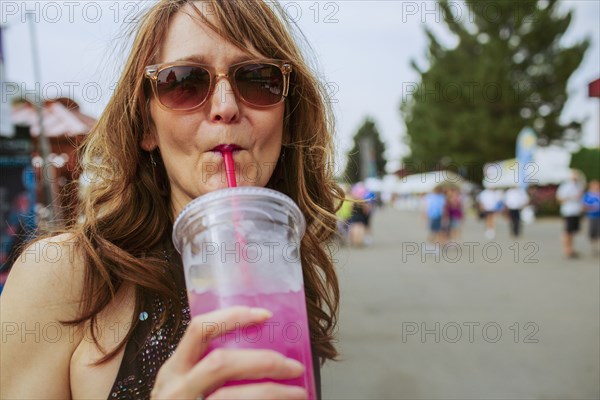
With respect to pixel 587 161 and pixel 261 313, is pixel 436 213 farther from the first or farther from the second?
pixel 587 161

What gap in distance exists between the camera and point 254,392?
0.80m

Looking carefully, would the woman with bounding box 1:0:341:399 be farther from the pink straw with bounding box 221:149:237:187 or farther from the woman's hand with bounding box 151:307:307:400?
the woman's hand with bounding box 151:307:307:400

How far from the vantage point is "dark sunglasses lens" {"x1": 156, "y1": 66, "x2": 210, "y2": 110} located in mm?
1198

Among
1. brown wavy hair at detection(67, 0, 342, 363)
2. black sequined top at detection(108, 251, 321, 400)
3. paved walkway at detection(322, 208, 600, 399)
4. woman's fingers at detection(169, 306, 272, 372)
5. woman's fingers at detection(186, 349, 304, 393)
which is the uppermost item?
brown wavy hair at detection(67, 0, 342, 363)

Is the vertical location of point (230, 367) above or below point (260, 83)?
below

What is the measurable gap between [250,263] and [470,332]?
5363mm

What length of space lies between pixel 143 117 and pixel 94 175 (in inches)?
14.3

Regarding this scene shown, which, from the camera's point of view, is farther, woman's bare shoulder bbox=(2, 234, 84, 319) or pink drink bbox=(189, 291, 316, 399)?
woman's bare shoulder bbox=(2, 234, 84, 319)

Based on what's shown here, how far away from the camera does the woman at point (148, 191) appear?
1.12 meters

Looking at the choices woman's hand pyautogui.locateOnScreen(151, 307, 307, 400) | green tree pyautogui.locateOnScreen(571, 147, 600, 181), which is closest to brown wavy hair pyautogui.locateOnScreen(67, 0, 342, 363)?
woman's hand pyautogui.locateOnScreen(151, 307, 307, 400)

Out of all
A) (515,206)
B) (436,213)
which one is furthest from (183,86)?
(515,206)

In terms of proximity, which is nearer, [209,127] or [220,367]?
[220,367]

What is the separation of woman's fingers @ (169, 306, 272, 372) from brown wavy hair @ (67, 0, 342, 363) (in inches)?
16.6

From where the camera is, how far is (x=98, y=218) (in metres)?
1.31
